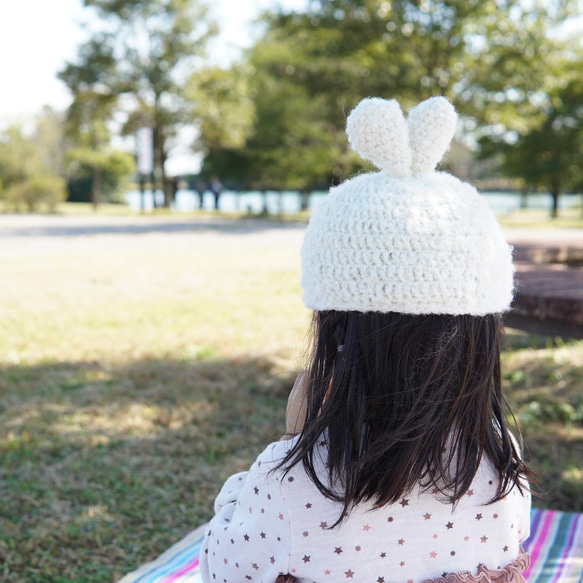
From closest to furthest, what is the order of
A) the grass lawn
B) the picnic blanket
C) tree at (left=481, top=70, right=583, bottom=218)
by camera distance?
Result: the picnic blanket
the grass lawn
tree at (left=481, top=70, right=583, bottom=218)

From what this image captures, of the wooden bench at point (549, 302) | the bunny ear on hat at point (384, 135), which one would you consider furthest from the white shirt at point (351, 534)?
the wooden bench at point (549, 302)

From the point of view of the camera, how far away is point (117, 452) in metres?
2.90

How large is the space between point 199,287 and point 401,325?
572cm

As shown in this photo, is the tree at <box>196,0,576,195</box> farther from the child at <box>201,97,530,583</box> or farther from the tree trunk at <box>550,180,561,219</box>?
the child at <box>201,97,530,583</box>

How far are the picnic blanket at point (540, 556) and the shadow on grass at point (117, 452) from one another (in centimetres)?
14

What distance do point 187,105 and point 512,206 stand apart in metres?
19.7

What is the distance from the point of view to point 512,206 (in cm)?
3519

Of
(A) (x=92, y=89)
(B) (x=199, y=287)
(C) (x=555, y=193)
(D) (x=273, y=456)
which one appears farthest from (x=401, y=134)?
(C) (x=555, y=193)

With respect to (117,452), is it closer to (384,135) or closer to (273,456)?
(273,456)

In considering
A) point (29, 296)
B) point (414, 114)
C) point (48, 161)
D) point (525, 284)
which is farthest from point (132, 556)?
point (48, 161)

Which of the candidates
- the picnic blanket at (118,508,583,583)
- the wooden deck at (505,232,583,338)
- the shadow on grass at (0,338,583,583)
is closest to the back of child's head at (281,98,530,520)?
the shadow on grass at (0,338,583,583)

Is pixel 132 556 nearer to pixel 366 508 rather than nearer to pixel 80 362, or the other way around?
pixel 366 508

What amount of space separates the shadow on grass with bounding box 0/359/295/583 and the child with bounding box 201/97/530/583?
4.04 ft

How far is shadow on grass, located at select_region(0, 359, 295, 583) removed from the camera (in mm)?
2223
